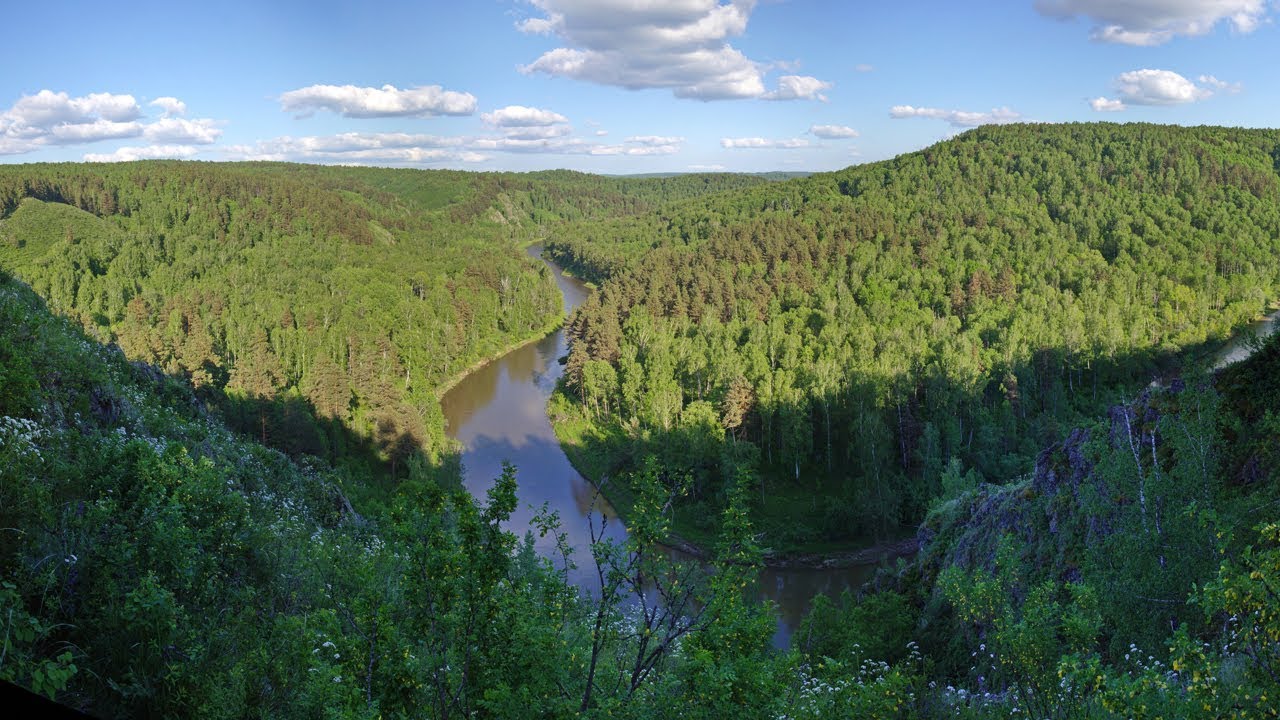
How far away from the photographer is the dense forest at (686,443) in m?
7.27

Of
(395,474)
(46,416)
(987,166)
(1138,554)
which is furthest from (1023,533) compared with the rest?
(987,166)

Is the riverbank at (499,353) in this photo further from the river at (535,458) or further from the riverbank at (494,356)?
the river at (535,458)

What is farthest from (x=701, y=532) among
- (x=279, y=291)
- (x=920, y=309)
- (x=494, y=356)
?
(x=279, y=291)

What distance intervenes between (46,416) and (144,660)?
27.1 feet

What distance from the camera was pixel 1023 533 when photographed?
2247 cm

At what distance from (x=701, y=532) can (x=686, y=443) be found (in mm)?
6597

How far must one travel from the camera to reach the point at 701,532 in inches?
1725

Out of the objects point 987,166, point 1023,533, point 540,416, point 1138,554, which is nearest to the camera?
point 1138,554

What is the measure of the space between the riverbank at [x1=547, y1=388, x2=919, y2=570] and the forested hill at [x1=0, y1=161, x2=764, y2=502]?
36.1ft

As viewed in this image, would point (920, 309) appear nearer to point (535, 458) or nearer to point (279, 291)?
point (535, 458)

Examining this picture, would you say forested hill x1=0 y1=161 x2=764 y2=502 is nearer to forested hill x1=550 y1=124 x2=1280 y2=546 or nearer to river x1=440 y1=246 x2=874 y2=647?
river x1=440 y1=246 x2=874 y2=647

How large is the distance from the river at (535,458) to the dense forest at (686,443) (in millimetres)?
2430

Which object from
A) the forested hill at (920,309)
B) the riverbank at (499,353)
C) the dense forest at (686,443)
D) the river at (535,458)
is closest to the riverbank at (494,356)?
the riverbank at (499,353)

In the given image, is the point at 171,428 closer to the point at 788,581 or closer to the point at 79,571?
the point at 79,571
